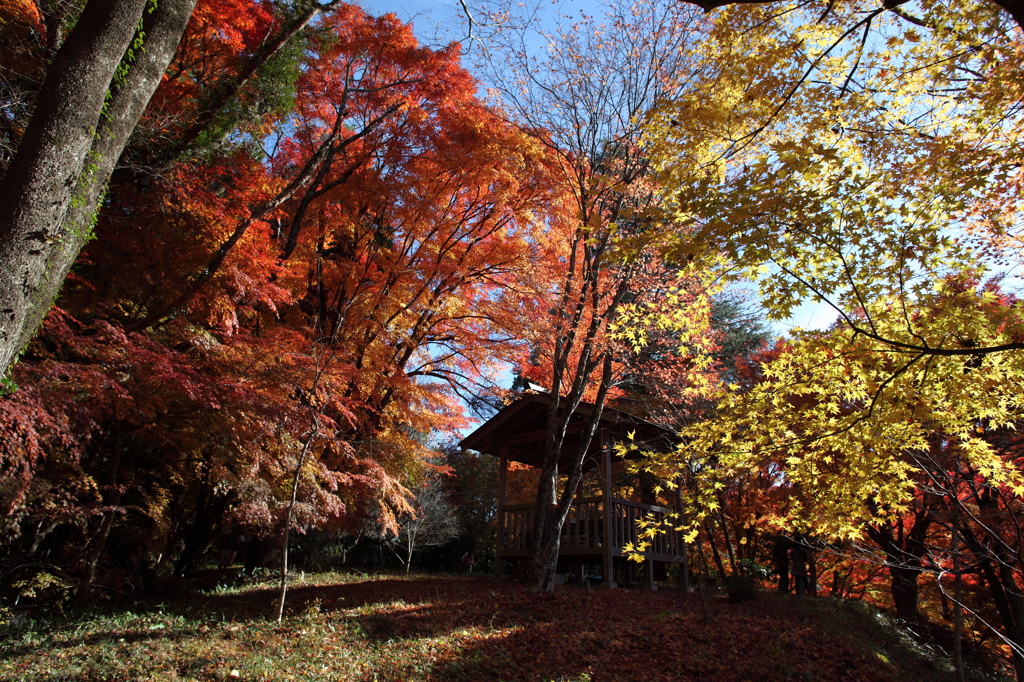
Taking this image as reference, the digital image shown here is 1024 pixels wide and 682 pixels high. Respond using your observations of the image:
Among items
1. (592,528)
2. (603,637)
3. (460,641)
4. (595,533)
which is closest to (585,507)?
(595,533)

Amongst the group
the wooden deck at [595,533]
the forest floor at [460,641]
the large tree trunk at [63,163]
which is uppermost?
the large tree trunk at [63,163]

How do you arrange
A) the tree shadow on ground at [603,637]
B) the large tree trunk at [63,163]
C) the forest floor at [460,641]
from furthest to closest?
the tree shadow on ground at [603,637] < the forest floor at [460,641] < the large tree trunk at [63,163]

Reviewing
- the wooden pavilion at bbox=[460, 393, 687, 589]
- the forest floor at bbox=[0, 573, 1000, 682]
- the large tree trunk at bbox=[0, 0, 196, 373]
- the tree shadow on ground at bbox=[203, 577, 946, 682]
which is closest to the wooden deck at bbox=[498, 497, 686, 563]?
the wooden pavilion at bbox=[460, 393, 687, 589]

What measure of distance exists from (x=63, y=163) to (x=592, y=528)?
1094cm

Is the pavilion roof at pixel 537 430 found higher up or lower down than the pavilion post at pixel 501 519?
higher up

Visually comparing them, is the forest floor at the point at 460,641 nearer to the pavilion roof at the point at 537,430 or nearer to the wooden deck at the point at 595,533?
the wooden deck at the point at 595,533

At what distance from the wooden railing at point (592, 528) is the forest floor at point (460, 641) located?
1.59 metres

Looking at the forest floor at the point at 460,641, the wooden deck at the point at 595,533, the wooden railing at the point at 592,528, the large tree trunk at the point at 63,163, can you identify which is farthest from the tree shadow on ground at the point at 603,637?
the large tree trunk at the point at 63,163

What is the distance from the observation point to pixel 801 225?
12.6ft

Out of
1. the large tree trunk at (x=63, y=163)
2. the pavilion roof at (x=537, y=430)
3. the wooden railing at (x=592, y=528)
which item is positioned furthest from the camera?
the pavilion roof at (x=537, y=430)

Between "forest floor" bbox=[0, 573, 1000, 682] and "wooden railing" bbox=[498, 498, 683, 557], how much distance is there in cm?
159

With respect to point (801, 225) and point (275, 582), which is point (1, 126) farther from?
point (275, 582)

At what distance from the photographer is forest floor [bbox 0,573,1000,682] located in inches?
208

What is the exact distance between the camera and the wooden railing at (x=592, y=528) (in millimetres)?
10875
